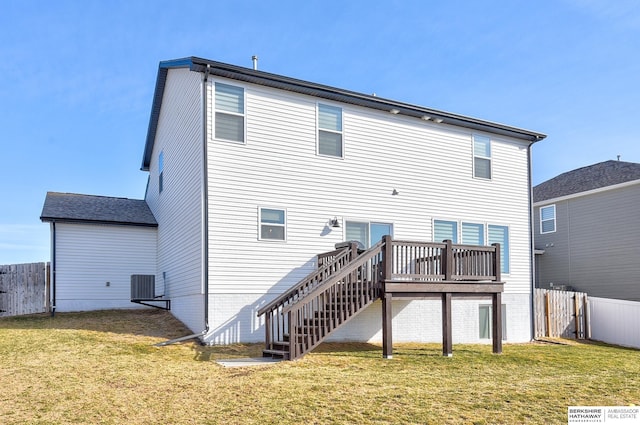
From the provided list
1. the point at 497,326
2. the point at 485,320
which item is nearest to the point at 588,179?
the point at 485,320

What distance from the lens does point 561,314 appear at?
59.3 ft

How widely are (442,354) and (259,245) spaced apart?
5002mm

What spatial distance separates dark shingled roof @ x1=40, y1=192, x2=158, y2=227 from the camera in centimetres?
1695

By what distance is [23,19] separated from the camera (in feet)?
45.7

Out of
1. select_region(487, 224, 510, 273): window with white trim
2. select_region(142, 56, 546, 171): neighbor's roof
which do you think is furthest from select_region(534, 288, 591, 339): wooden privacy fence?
select_region(142, 56, 546, 171): neighbor's roof

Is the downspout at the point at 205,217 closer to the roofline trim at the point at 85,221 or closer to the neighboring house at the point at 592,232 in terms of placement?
the roofline trim at the point at 85,221

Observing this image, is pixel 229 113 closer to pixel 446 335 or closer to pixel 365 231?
pixel 365 231

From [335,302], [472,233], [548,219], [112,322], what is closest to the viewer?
[335,302]

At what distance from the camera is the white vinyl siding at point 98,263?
55.1ft

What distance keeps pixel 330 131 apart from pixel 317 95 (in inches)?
39.9

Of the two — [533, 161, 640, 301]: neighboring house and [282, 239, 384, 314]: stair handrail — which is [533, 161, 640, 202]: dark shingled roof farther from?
[282, 239, 384, 314]: stair handrail

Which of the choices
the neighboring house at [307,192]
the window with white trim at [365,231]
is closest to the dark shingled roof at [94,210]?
the neighboring house at [307,192]

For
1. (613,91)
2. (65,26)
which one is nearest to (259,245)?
(65,26)

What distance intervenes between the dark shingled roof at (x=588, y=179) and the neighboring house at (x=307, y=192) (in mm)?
6674
